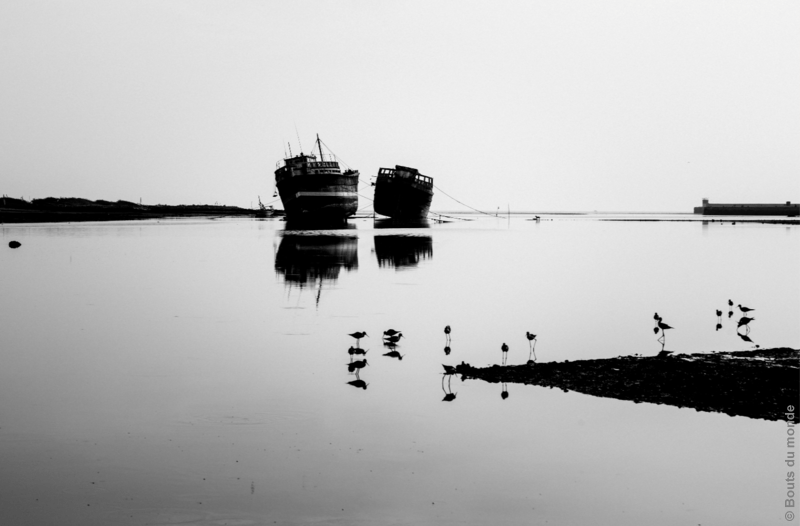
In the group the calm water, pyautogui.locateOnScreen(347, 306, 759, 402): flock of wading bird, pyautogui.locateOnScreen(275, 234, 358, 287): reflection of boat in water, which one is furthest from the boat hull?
pyautogui.locateOnScreen(347, 306, 759, 402): flock of wading bird

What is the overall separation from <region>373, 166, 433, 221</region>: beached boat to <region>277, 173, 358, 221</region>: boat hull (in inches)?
230

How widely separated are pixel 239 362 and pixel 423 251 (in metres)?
36.6

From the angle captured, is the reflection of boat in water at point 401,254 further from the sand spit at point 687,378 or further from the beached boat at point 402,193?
the beached boat at point 402,193

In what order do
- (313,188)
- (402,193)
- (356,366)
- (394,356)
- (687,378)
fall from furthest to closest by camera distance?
(402,193), (313,188), (394,356), (356,366), (687,378)

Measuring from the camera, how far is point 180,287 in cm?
2923

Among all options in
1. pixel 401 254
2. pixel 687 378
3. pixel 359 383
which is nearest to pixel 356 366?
pixel 359 383

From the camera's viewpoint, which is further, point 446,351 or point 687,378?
A: point 446,351

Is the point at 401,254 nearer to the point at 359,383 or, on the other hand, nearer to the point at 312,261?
the point at 312,261

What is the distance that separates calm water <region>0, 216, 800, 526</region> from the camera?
7641 mm

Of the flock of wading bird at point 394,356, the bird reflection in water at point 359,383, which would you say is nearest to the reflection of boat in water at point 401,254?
the flock of wading bird at point 394,356

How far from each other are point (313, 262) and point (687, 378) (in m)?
29.3

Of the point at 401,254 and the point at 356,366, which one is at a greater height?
the point at 401,254

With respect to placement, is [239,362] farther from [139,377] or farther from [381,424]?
[381,424]

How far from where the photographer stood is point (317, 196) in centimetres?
10262
